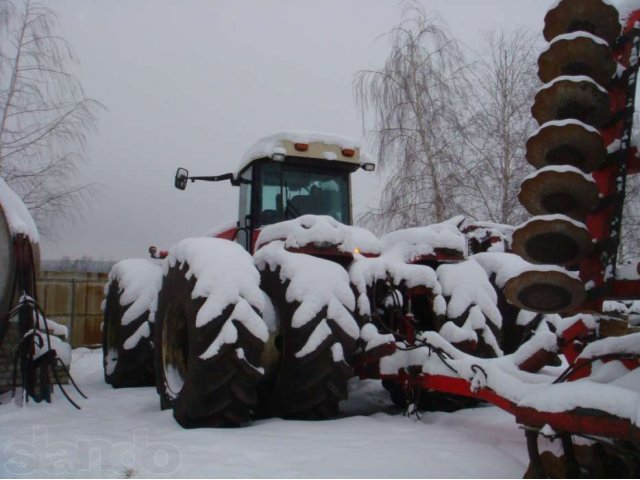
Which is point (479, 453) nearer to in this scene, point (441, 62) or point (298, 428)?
point (298, 428)

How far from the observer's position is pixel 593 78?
2.13 metres

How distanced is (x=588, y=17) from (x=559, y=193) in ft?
2.20

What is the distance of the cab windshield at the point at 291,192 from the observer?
5.12 meters

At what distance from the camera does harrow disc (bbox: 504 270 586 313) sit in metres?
→ 2.05

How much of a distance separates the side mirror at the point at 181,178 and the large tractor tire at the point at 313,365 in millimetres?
2649

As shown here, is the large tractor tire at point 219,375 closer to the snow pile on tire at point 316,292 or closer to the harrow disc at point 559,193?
the snow pile on tire at point 316,292

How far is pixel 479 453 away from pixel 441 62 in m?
12.1

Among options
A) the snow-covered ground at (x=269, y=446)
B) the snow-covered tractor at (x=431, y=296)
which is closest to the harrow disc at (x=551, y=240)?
the snow-covered tractor at (x=431, y=296)

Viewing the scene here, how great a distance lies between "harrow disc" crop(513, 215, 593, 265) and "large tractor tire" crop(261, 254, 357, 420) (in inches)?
66.3

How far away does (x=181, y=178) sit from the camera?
19.6 ft

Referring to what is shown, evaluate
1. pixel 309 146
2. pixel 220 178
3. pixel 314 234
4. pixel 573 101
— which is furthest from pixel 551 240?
pixel 220 178

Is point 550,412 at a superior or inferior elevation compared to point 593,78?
inferior

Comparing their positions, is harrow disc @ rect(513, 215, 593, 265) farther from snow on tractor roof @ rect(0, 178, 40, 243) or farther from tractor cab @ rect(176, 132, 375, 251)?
snow on tractor roof @ rect(0, 178, 40, 243)

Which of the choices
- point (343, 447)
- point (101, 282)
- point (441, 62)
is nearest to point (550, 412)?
point (343, 447)
